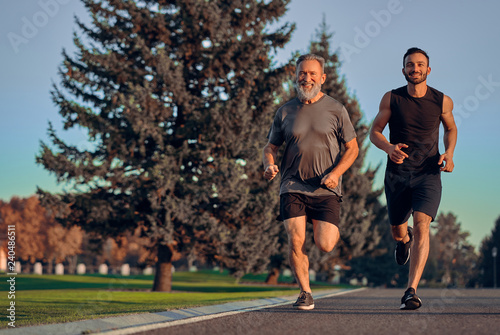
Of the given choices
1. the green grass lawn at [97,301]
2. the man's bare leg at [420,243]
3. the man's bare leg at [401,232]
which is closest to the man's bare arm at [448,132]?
the man's bare leg at [420,243]

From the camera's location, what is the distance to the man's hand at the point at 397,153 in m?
6.36

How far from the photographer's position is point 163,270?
1906 centimetres

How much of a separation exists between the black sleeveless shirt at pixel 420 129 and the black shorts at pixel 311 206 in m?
0.99

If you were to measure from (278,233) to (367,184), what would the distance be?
20.7 feet

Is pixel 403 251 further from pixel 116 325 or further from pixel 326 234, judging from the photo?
pixel 116 325

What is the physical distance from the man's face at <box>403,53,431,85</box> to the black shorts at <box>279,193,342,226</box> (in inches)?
65.9

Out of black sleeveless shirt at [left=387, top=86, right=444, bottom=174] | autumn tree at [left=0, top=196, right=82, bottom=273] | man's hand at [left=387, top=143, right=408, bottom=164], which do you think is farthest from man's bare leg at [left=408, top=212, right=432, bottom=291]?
autumn tree at [left=0, top=196, right=82, bottom=273]

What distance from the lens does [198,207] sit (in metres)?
18.2

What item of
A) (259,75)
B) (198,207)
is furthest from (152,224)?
(259,75)

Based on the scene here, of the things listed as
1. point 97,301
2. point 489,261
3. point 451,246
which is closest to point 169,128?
point 97,301

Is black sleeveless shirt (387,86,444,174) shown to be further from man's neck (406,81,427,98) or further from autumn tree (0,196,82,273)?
autumn tree (0,196,82,273)

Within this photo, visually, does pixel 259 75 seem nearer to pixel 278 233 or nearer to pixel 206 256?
Result: pixel 206 256

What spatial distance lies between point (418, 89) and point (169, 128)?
1300cm

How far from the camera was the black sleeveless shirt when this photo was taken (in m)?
6.60
